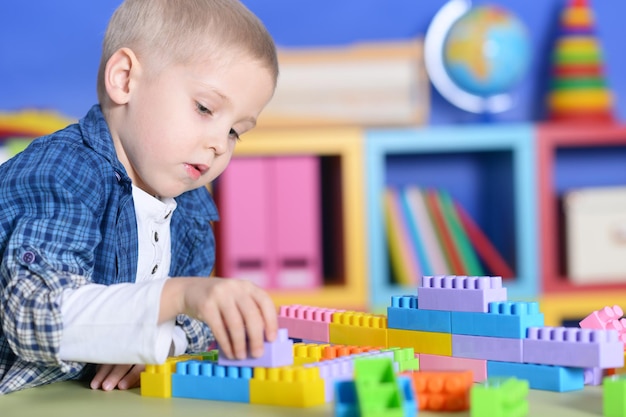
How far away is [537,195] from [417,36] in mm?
601

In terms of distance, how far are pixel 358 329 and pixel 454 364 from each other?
0.45 feet

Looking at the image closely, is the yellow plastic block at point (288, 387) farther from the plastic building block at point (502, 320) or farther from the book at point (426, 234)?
the book at point (426, 234)

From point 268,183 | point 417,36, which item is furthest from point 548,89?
point 268,183

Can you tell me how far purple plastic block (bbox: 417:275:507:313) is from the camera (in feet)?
2.73

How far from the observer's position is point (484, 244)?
8.55 feet

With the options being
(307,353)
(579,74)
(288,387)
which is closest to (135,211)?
(307,353)

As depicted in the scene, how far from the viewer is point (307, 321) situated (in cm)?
102

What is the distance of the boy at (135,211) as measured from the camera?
0.80m

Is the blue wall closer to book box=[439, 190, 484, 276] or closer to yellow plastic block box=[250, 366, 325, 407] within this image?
book box=[439, 190, 484, 276]

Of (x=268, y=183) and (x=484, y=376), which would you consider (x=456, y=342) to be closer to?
(x=484, y=376)

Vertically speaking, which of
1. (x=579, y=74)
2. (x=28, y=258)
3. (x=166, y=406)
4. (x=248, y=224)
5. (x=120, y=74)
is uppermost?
(x=579, y=74)

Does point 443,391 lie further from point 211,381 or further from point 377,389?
point 211,381

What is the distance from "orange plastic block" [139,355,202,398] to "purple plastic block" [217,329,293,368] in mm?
59

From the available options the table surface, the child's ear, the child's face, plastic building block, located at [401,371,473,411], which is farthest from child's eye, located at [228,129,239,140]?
plastic building block, located at [401,371,473,411]
